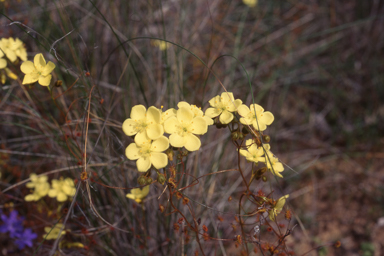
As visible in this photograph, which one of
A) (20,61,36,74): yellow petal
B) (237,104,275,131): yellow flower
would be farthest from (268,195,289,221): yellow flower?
(20,61,36,74): yellow petal

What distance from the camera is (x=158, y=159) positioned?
1.24 meters

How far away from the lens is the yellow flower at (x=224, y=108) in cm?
135

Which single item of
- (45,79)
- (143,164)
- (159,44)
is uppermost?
(159,44)

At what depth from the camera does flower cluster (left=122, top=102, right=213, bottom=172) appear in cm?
124

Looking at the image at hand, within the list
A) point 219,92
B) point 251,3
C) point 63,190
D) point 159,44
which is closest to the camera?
point 63,190

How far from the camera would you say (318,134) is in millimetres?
3178

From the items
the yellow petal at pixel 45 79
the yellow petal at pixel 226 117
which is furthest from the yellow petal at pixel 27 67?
the yellow petal at pixel 226 117

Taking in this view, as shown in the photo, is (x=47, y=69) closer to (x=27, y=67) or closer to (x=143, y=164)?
(x=27, y=67)

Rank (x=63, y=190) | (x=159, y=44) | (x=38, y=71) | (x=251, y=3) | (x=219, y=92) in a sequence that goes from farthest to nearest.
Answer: (x=251, y=3)
(x=159, y=44)
(x=219, y=92)
(x=63, y=190)
(x=38, y=71)

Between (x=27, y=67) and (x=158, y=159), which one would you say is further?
(x=27, y=67)

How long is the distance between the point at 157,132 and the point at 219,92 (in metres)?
1.54

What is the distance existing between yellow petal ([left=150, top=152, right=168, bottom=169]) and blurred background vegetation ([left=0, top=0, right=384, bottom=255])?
633 millimetres

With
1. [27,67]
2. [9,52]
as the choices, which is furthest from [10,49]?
[27,67]

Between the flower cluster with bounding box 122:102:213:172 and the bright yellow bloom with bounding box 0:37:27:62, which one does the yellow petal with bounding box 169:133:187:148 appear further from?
the bright yellow bloom with bounding box 0:37:27:62
